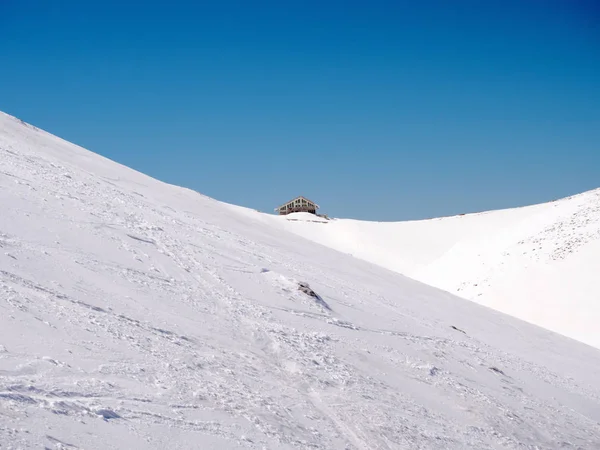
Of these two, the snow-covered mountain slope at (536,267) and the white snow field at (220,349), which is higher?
the snow-covered mountain slope at (536,267)

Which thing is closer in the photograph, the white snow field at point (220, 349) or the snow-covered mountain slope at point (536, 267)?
the white snow field at point (220, 349)

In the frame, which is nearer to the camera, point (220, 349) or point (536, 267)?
point (220, 349)

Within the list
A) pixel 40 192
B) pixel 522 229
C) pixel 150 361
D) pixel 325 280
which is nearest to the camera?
pixel 150 361

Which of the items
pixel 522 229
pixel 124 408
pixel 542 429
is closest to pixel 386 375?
pixel 542 429

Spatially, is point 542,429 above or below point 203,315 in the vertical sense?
below

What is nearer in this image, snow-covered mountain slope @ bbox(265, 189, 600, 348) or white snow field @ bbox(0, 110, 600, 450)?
white snow field @ bbox(0, 110, 600, 450)

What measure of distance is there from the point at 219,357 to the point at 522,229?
118 feet

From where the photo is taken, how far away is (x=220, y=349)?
1090 centimetres

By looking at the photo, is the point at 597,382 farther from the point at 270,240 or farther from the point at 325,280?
the point at 270,240

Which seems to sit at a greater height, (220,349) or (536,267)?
(536,267)

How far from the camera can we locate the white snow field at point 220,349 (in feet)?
26.6

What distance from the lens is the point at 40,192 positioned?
15.8m

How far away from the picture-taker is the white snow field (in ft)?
26.6

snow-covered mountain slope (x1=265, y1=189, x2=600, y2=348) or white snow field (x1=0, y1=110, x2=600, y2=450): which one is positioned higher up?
snow-covered mountain slope (x1=265, y1=189, x2=600, y2=348)
